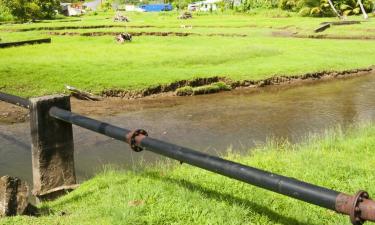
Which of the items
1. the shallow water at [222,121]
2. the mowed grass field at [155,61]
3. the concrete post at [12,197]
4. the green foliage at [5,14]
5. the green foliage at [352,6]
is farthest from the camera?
the green foliage at [5,14]

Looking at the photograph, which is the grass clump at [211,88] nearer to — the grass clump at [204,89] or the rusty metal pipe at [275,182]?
the grass clump at [204,89]

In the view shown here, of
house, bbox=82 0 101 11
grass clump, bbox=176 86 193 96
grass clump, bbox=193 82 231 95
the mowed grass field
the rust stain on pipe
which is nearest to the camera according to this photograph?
the rust stain on pipe

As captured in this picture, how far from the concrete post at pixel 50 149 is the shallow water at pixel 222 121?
112 inches

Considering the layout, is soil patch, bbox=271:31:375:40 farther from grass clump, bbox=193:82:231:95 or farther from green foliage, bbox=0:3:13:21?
green foliage, bbox=0:3:13:21

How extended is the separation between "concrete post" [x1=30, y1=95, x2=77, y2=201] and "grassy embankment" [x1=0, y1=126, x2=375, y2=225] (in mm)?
324

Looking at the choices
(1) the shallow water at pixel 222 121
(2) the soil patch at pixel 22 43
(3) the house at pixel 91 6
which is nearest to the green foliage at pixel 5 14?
(2) the soil patch at pixel 22 43

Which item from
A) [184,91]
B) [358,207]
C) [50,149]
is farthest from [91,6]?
[358,207]

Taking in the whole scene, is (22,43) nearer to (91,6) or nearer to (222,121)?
(222,121)

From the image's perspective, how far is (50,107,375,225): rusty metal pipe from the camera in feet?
10.6

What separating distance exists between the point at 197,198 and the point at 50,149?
6.83 feet

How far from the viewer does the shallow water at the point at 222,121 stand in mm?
10867

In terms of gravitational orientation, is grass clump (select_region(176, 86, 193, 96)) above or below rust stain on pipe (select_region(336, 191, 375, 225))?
below

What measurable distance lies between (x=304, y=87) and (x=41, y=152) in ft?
50.2

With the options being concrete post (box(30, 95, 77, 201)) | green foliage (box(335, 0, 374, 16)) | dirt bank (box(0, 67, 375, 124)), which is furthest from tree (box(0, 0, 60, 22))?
concrete post (box(30, 95, 77, 201))
